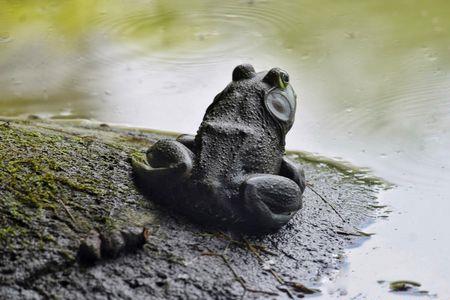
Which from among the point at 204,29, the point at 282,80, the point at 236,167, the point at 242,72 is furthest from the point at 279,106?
the point at 204,29

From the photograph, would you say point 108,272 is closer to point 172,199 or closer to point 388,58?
point 172,199

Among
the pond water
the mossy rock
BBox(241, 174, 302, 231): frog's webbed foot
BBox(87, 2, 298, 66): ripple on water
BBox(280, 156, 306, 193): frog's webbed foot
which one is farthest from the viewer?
BBox(87, 2, 298, 66): ripple on water

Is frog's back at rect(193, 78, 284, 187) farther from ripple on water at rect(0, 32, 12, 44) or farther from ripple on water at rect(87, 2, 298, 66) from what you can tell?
ripple on water at rect(0, 32, 12, 44)

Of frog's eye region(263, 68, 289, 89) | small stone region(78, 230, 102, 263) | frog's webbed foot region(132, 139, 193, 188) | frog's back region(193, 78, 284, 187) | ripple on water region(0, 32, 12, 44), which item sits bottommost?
small stone region(78, 230, 102, 263)

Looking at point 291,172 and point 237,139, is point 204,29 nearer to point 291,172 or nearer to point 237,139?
point 291,172

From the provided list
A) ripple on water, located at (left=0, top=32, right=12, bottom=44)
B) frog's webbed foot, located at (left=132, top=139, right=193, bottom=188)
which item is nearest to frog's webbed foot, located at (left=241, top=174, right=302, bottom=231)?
frog's webbed foot, located at (left=132, top=139, right=193, bottom=188)

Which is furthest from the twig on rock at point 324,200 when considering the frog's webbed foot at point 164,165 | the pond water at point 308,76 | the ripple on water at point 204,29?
the ripple on water at point 204,29

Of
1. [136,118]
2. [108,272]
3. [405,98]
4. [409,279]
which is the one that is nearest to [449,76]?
[405,98]
